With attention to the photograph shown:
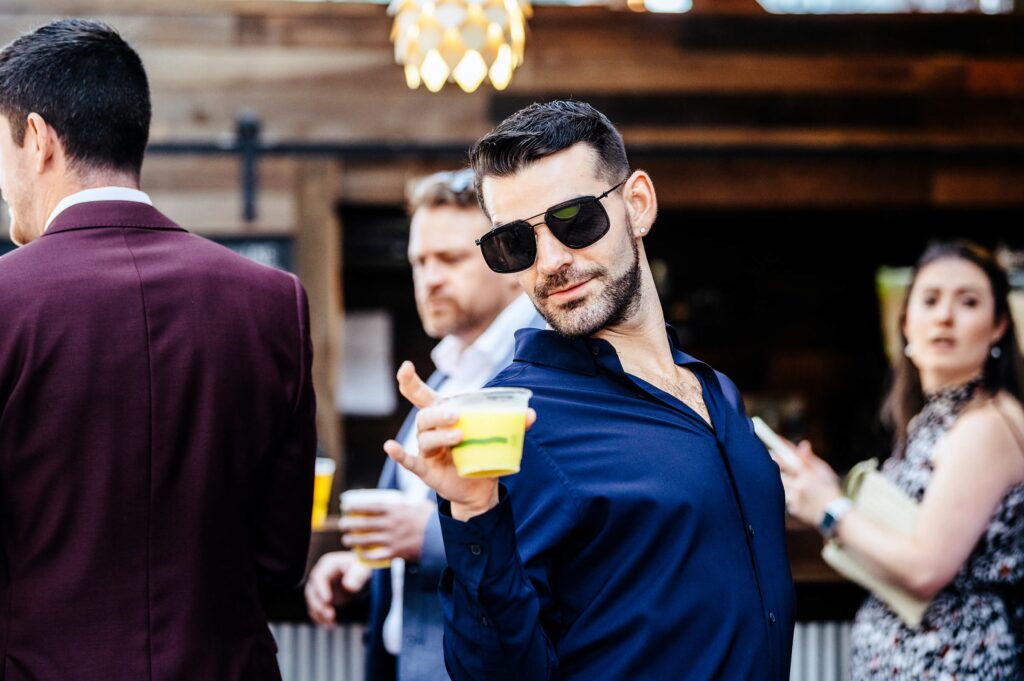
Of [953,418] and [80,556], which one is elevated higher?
[953,418]

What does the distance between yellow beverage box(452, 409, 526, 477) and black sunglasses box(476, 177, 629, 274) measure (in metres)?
0.45

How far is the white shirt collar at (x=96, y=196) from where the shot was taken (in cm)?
189

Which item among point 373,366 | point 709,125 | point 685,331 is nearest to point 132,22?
point 373,366

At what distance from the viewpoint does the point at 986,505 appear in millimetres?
2705

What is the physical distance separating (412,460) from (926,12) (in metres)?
5.41

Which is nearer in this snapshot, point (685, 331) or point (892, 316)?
point (892, 316)

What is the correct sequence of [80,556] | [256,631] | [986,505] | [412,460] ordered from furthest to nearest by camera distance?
[986,505], [256,631], [80,556], [412,460]

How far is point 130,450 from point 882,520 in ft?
6.42

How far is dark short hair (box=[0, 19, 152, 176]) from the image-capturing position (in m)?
1.88

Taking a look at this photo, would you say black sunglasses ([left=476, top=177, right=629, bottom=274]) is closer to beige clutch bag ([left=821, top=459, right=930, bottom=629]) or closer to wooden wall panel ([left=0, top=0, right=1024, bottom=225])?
beige clutch bag ([left=821, top=459, right=930, bottom=629])

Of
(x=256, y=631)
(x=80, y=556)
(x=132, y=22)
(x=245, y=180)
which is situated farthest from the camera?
(x=132, y=22)

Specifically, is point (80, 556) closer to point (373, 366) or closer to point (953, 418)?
point (953, 418)

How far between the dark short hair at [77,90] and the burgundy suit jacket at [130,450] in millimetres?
129

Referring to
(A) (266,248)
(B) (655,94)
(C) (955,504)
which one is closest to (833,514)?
(C) (955,504)
